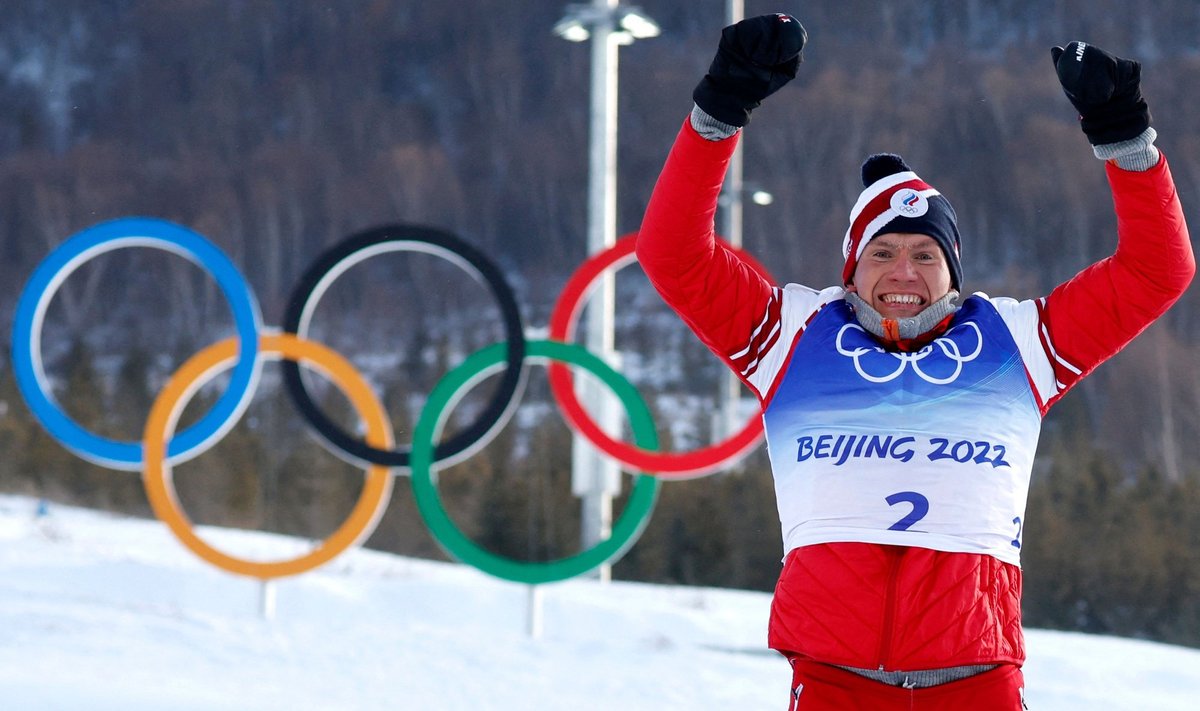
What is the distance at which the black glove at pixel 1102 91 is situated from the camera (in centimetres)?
233

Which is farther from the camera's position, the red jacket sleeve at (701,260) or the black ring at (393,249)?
the black ring at (393,249)

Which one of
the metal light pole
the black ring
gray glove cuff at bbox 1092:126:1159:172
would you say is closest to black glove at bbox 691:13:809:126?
gray glove cuff at bbox 1092:126:1159:172

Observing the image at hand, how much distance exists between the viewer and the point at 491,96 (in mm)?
51656

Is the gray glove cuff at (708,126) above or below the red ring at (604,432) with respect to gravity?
above

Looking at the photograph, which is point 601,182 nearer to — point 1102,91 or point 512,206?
point 1102,91

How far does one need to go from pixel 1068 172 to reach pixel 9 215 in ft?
101

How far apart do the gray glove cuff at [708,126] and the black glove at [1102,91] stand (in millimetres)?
587

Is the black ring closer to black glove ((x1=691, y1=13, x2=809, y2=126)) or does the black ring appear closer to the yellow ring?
the yellow ring

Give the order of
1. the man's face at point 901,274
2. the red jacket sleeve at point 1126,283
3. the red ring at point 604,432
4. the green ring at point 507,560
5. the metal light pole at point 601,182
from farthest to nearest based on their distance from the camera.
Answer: the metal light pole at point 601,182 → the green ring at point 507,560 → the red ring at point 604,432 → the man's face at point 901,274 → the red jacket sleeve at point 1126,283

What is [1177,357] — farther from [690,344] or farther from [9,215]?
[9,215]

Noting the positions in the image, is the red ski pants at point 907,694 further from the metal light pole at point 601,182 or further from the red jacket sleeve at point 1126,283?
the metal light pole at point 601,182

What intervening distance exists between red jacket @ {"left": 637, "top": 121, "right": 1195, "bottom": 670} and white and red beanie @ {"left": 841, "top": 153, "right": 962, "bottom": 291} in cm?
19

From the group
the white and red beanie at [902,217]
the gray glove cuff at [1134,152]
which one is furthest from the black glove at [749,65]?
the gray glove cuff at [1134,152]

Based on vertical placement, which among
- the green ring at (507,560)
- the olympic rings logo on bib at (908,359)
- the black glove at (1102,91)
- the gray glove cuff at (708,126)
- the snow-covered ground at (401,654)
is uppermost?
the black glove at (1102,91)
